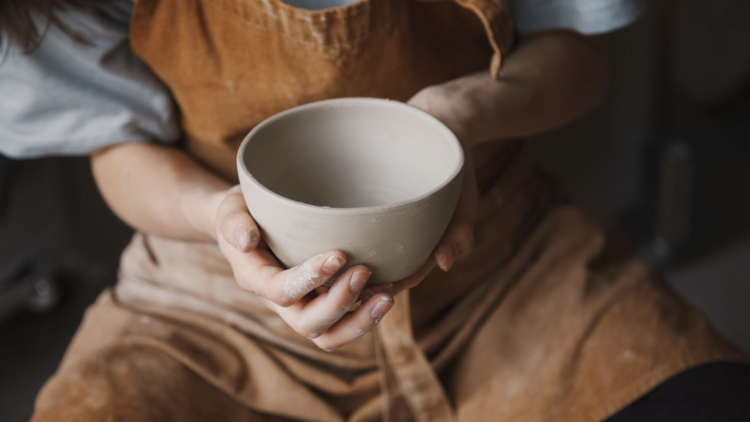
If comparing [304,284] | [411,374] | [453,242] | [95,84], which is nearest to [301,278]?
[304,284]

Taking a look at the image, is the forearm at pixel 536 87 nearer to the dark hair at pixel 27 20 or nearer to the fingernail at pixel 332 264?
the fingernail at pixel 332 264

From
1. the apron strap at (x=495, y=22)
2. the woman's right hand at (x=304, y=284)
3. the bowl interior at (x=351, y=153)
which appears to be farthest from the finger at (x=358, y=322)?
the apron strap at (x=495, y=22)

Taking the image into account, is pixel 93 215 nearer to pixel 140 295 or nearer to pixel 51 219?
pixel 51 219

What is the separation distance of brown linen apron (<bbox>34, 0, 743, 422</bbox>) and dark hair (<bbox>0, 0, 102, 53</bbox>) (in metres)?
0.08

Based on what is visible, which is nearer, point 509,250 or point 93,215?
point 509,250

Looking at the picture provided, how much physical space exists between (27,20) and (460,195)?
1.38 feet

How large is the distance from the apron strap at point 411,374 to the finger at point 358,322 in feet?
0.52

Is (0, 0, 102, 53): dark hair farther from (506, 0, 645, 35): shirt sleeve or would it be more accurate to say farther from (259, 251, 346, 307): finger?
(506, 0, 645, 35): shirt sleeve

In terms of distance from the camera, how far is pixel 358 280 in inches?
18.7

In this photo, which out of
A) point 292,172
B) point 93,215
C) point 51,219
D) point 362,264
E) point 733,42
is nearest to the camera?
point 362,264

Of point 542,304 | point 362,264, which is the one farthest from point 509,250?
point 362,264

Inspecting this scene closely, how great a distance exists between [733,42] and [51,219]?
164 cm

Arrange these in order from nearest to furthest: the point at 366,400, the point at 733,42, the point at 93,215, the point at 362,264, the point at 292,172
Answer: the point at 362,264 → the point at 292,172 → the point at 366,400 → the point at 93,215 → the point at 733,42

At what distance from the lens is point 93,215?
1453mm
